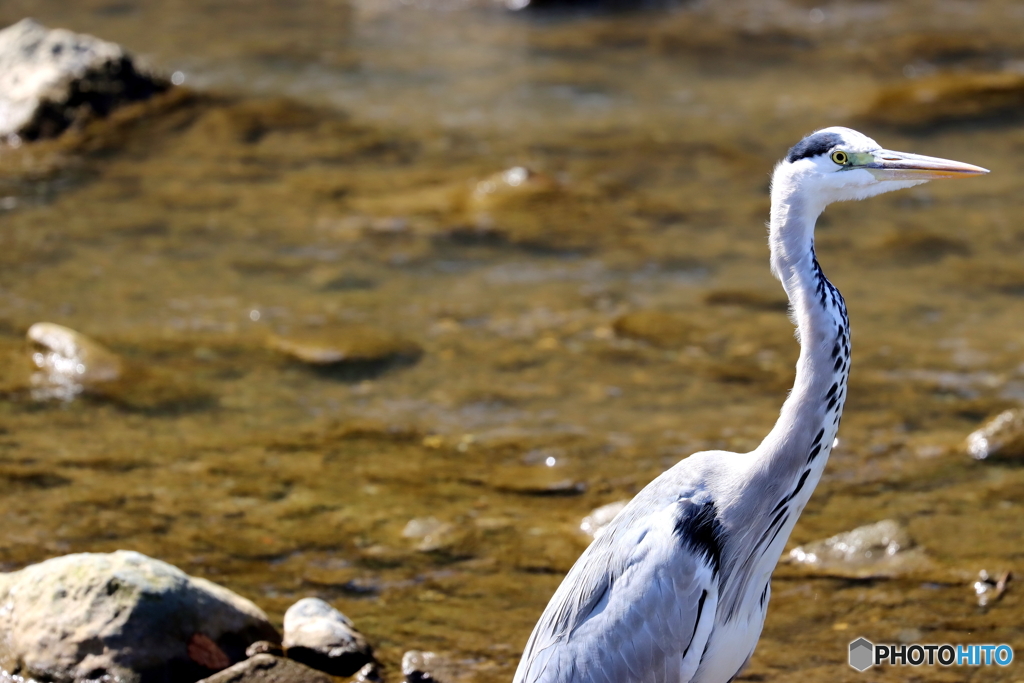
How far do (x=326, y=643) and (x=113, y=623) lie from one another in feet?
2.27

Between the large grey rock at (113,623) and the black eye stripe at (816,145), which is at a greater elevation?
the black eye stripe at (816,145)

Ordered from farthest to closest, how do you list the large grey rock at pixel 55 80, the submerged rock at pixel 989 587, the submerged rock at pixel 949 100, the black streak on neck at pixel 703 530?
1. the submerged rock at pixel 949 100
2. the large grey rock at pixel 55 80
3. the submerged rock at pixel 989 587
4. the black streak on neck at pixel 703 530

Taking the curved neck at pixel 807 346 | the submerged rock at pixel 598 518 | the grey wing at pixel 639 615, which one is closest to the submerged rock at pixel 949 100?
the submerged rock at pixel 598 518

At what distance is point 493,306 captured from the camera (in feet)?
23.4

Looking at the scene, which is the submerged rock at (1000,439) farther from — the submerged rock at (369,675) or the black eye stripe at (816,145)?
the submerged rock at (369,675)

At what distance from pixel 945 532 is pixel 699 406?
1543mm

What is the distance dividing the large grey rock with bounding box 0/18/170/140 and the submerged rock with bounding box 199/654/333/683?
6729 mm

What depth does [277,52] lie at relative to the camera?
11.7 meters

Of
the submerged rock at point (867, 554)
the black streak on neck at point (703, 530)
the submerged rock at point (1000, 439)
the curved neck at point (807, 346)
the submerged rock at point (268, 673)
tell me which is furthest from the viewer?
the submerged rock at point (1000, 439)

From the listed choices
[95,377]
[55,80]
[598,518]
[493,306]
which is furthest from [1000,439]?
[55,80]

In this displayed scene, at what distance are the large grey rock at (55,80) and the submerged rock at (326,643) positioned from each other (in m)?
6.58

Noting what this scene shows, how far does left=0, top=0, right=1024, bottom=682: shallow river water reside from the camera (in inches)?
189

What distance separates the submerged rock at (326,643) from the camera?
4.07 metres

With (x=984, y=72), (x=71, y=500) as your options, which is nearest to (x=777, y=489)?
(x=71, y=500)
